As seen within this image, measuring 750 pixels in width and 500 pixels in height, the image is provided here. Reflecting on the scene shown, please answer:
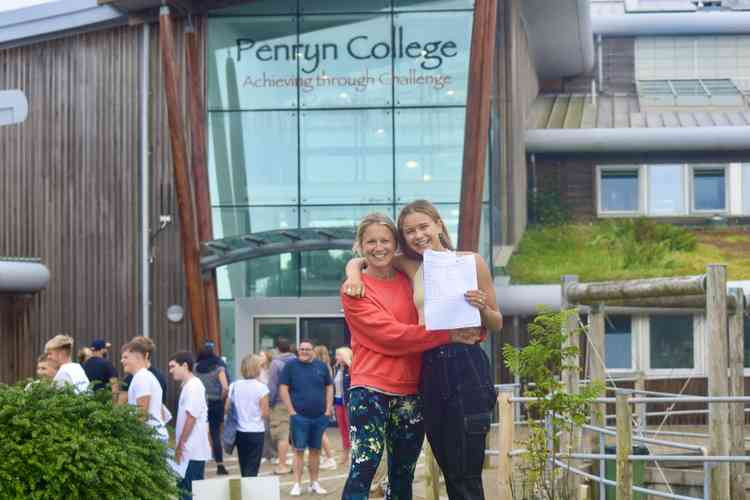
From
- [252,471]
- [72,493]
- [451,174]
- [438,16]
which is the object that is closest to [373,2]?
[438,16]

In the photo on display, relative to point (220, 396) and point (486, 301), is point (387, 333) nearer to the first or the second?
point (486, 301)

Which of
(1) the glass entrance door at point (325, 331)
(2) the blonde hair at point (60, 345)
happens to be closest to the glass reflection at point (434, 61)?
(1) the glass entrance door at point (325, 331)

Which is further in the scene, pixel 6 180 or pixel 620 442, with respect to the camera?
pixel 6 180

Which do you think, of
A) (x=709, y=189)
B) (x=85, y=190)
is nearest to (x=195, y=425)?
(x=85, y=190)

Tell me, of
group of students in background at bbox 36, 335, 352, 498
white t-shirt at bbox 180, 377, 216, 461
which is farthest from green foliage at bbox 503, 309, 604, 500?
white t-shirt at bbox 180, 377, 216, 461

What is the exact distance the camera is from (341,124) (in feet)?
86.0

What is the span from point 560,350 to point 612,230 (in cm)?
2291

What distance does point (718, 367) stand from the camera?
1297cm

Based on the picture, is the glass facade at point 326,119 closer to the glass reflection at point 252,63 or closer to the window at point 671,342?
the glass reflection at point 252,63

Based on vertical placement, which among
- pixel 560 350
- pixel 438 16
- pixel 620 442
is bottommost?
pixel 620 442

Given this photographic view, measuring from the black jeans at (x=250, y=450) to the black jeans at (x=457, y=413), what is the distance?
29.1 feet

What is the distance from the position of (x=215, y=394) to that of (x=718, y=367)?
6943 millimetres

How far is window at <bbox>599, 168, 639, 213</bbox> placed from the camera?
117ft

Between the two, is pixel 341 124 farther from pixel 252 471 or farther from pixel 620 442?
pixel 620 442
